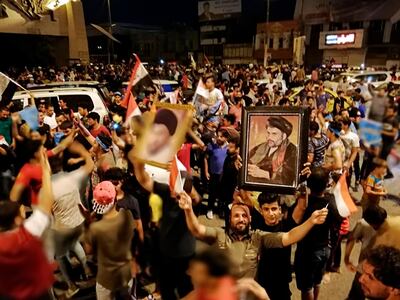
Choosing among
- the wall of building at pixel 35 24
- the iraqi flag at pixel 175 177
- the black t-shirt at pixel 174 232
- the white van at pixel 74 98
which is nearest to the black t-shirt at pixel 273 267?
the black t-shirt at pixel 174 232

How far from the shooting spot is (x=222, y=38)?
4997 cm

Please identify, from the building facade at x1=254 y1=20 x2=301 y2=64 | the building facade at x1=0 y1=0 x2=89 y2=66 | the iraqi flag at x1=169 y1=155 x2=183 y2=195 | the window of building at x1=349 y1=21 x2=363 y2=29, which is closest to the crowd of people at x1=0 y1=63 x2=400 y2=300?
the iraqi flag at x1=169 y1=155 x2=183 y2=195

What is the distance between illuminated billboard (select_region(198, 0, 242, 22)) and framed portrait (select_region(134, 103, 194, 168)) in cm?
4882

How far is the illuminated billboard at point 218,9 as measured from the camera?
48.2 m

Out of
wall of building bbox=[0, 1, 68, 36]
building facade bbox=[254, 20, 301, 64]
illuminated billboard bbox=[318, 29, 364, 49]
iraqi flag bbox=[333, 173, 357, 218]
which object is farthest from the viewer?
building facade bbox=[254, 20, 301, 64]

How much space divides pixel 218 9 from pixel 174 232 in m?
51.0

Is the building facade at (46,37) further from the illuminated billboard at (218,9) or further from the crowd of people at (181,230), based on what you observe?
the illuminated billboard at (218,9)

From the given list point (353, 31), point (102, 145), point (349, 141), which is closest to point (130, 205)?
point (102, 145)

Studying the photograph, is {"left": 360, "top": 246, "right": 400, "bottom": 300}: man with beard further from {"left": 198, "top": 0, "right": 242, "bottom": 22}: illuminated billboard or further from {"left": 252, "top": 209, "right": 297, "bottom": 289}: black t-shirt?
{"left": 198, "top": 0, "right": 242, "bottom": 22}: illuminated billboard

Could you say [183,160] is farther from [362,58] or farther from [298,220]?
[362,58]

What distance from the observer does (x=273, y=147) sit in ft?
11.4

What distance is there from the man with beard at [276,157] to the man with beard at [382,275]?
1105 millimetres

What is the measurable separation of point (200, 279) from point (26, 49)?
103 ft

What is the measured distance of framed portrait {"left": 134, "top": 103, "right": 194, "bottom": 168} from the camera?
250 cm
